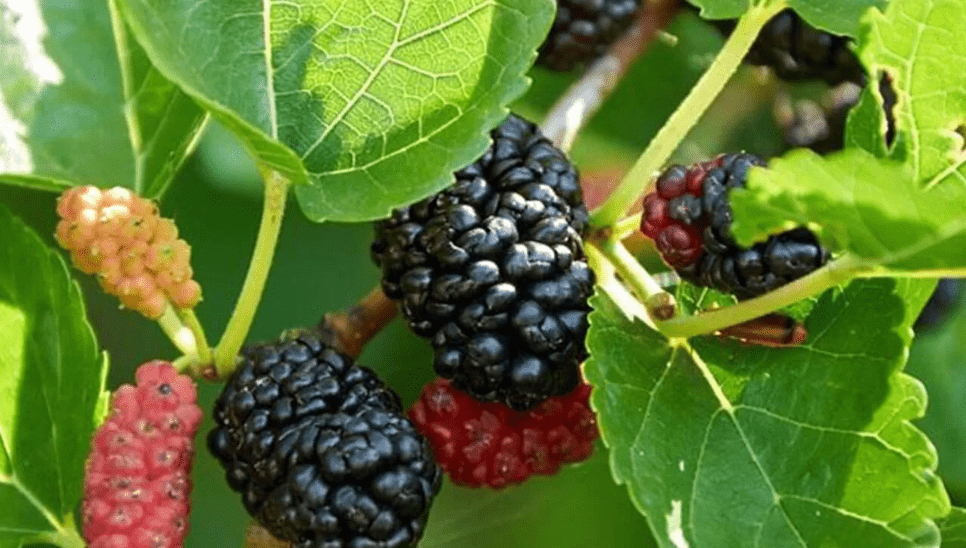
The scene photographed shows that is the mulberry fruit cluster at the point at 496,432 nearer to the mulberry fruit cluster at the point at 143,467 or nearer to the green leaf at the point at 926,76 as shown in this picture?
the mulberry fruit cluster at the point at 143,467

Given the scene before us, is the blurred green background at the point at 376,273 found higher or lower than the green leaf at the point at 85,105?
lower

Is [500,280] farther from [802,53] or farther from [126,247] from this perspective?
[802,53]

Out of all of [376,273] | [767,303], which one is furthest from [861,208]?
[376,273]

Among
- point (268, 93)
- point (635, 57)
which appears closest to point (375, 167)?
point (268, 93)

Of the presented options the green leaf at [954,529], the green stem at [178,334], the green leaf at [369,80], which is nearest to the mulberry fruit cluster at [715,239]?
the green leaf at [369,80]

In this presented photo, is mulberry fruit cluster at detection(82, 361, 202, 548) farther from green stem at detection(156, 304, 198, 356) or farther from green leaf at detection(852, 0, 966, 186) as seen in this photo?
green leaf at detection(852, 0, 966, 186)

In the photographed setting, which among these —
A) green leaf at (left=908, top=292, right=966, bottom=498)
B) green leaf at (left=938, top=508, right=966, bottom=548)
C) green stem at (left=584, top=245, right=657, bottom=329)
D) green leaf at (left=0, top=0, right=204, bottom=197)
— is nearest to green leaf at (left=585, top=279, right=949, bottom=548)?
green stem at (left=584, top=245, right=657, bottom=329)
